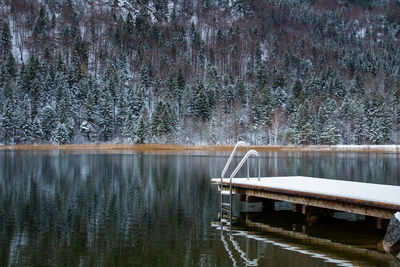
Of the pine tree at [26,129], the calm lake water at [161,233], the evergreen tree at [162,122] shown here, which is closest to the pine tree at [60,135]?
the pine tree at [26,129]

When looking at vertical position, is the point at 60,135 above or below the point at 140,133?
below

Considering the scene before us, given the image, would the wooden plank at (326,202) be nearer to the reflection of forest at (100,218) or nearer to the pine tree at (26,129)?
the reflection of forest at (100,218)

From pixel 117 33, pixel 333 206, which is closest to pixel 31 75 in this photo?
pixel 117 33

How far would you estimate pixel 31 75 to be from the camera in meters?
120

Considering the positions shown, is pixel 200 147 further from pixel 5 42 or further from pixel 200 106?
pixel 5 42

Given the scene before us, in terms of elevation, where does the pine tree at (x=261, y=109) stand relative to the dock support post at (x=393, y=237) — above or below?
above

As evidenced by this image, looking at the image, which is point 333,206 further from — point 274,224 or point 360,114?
point 360,114

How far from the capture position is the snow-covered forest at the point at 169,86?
4001 inches

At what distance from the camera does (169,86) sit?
422 feet

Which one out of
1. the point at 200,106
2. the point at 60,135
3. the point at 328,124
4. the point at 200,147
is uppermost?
the point at 200,106

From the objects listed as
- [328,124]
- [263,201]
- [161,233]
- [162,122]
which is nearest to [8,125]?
[162,122]

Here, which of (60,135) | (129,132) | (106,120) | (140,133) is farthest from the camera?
(106,120)

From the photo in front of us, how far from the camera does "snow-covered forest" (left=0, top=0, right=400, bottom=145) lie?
10162cm

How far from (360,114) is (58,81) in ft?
264
